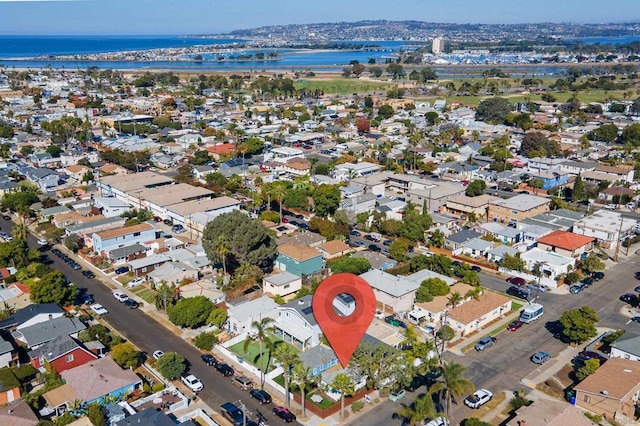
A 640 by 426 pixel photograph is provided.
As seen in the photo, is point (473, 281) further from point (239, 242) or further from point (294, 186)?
point (294, 186)

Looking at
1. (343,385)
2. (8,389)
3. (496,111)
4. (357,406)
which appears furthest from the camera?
(496,111)

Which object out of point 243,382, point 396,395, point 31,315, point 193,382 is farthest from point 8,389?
point 396,395

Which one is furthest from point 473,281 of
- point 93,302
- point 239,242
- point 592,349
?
point 93,302

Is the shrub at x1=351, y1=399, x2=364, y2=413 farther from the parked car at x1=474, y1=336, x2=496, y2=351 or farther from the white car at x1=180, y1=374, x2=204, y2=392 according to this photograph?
the parked car at x1=474, y1=336, x2=496, y2=351

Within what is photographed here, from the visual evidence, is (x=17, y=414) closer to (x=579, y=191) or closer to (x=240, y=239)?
(x=240, y=239)

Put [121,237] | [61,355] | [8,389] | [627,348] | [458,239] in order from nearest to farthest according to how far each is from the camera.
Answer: [8,389], [61,355], [627,348], [121,237], [458,239]

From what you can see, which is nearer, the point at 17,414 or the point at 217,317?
the point at 17,414
